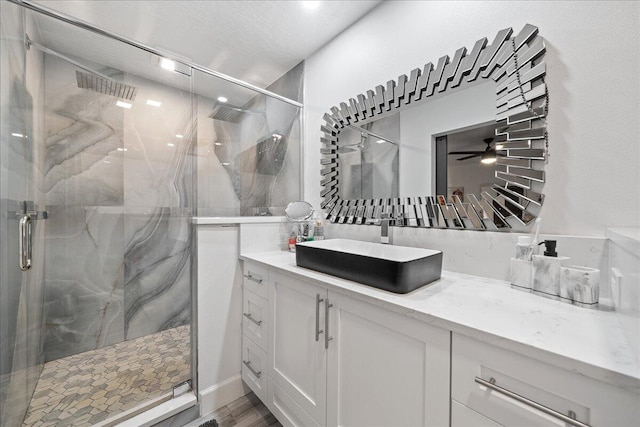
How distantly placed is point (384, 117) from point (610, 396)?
54.5 inches

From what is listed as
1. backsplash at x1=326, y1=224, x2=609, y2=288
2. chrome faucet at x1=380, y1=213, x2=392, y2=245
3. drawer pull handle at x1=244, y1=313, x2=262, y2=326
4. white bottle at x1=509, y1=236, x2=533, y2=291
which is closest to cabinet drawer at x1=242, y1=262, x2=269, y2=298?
drawer pull handle at x1=244, y1=313, x2=262, y2=326

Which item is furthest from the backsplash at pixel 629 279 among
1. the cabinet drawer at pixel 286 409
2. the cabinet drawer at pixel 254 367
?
the cabinet drawer at pixel 254 367

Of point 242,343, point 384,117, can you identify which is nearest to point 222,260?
point 242,343

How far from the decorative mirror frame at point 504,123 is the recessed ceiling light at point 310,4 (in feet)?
2.24

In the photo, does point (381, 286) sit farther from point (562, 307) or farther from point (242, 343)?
point (242, 343)

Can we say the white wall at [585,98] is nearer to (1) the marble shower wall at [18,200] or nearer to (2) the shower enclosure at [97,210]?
(2) the shower enclosure at [97,210]

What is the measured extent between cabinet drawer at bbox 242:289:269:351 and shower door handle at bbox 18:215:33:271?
1.01 metres

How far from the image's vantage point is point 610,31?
82cm

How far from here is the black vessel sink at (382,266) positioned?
0.84 metres

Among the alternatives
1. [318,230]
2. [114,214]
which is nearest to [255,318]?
[318,230]

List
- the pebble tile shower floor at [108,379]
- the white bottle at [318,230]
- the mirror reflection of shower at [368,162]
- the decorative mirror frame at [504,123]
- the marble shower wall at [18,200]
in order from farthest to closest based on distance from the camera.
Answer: the white bottle at [318,230] < the mirror reflection of shower at [368,162] < the pebble tile shower floor at [108,379] < the marble shower wall at [18,200] < the decorative mirror frame at [504,123]

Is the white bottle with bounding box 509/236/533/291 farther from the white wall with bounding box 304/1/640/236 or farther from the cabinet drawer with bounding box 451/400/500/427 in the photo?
the cabinet drawer with bounding box 451/400/500/427

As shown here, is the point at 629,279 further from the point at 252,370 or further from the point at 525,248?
the point at 252,370

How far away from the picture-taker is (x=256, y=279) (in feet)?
4.75
